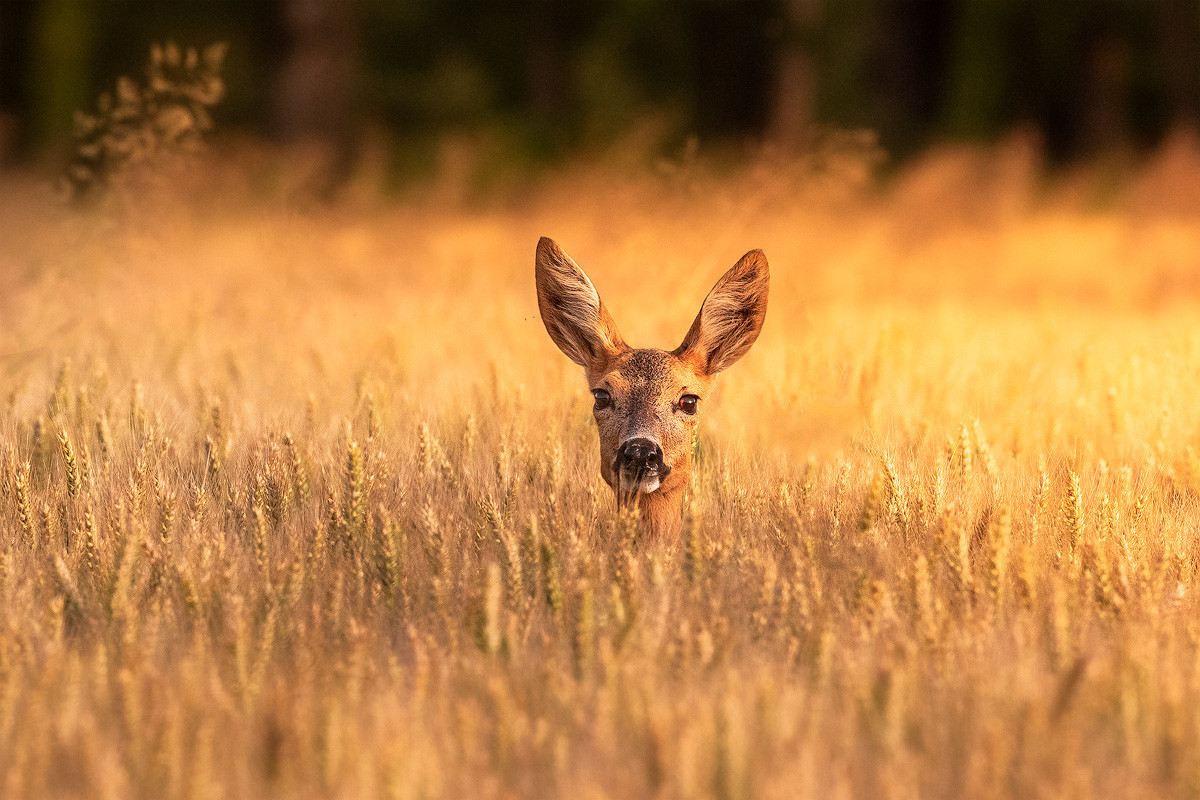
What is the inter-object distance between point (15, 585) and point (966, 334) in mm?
5493

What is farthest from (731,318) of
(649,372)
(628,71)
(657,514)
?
(628,71)

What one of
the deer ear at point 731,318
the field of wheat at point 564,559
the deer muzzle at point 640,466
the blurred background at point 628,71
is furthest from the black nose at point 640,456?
the blurred background at point 628,71

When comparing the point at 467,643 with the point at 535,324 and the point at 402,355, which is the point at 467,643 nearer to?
the point at 402,355

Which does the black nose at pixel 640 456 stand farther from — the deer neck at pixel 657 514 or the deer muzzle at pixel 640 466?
the deer neck at pixel 657 514

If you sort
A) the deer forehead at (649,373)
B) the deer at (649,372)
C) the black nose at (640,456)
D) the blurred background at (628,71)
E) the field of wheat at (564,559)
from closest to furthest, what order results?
the field of wheat at (564,559), the black nose at (640,456), the deer at (649,372), the deer forehead at (649,373), the blurred background at (628,71)

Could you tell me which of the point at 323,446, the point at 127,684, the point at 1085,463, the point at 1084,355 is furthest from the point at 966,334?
the point at 127,684

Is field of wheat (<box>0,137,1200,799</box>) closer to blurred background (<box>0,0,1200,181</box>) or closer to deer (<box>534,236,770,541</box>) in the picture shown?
deer (<box>534,236,770,541</box>)

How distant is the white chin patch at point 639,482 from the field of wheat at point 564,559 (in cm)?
14

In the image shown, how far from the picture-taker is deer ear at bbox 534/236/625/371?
418 cm

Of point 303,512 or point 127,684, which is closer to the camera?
point 127,684

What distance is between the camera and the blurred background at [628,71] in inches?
640

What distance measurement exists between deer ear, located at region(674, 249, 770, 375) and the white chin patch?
0.53 meters

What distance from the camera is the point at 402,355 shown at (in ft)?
21.7

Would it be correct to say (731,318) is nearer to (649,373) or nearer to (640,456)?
(649,373)
